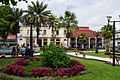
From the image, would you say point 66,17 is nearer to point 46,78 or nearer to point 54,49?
point 54,49

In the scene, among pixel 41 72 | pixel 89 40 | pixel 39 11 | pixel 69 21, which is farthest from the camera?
pixel 89 40

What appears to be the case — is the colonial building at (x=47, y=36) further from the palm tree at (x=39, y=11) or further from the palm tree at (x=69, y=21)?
the palm tree at (x=39, y=11)

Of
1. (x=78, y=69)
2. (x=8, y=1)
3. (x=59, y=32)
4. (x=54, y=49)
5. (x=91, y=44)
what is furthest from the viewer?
(x=91, y=44)

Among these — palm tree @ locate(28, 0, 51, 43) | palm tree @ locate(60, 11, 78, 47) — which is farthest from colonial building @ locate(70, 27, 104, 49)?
palm tree @ locate(28, 0, 51, 43)

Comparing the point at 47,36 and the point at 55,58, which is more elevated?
the point at 47,36

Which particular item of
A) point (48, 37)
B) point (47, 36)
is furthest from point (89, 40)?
point (47, 36)

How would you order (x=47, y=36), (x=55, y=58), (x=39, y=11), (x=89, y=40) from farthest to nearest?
(x=89, y=40) → (x=47, y=36) → (x=39, y=11) → (x=55, y=58)

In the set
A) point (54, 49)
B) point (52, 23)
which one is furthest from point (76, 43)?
point (54, 49)

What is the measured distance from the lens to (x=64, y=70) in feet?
25.0

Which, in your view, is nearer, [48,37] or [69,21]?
[69,21]

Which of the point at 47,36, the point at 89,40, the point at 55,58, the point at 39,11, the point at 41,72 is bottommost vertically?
the point at 41,72

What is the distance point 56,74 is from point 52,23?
35.2 meters

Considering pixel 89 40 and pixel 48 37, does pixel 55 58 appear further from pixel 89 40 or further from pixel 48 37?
pixel 89 40

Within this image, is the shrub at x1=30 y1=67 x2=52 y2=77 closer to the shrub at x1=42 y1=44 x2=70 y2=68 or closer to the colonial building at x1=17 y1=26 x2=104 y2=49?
the shrub at x1=42 y1=44 x2=70 y2=68
